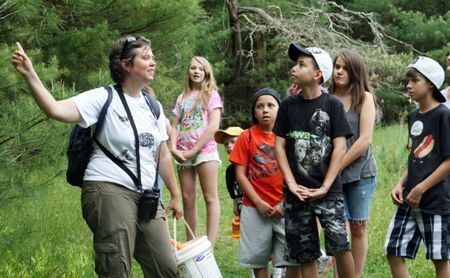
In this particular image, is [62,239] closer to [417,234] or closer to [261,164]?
[261,164]

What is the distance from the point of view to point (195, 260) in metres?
4.43

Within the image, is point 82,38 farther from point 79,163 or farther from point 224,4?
point 224,4

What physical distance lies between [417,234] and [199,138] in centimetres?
234

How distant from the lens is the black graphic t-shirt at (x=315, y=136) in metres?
4.54

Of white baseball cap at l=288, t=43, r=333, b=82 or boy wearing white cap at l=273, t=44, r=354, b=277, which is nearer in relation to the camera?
boy wearing white cap at l=273, t=44, r=354, b=277

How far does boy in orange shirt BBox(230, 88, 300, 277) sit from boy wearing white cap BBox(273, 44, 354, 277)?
0.42m

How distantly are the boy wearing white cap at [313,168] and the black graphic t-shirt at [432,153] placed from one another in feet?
1.68

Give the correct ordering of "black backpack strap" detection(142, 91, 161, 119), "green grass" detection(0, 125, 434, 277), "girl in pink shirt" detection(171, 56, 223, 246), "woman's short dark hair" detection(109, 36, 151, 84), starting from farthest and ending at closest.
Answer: "girl in pink shirt" detection(171, 56, 223, 246) → "green grass" detection(0, 125, 434, 277) → "black backpack strap" detection(142, 91, 161, 119) → "woman's short dark hair" detection(109, 36, 151, 84)

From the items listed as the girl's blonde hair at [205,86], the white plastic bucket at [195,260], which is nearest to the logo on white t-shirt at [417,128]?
the white plastic bucket at [195,260]

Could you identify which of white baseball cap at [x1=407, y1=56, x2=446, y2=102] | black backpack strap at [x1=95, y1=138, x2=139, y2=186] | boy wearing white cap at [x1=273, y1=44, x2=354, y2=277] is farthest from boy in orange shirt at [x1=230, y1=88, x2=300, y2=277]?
black backpack strap at [x1=95, y1=138, x2=139, y2=186]

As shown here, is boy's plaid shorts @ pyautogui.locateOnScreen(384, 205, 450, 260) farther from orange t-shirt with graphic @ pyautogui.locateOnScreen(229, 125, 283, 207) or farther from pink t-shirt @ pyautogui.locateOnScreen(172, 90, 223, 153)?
pink t-shirt @ pyautogui.locateOnScreen(172, 90, 223, 153)

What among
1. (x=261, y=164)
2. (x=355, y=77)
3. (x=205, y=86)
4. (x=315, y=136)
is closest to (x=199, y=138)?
(x=205, y=86)

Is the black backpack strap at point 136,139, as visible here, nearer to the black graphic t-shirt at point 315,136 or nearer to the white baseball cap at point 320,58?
the black graphic t-shirt at point 315,136

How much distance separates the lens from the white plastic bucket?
443 cm
